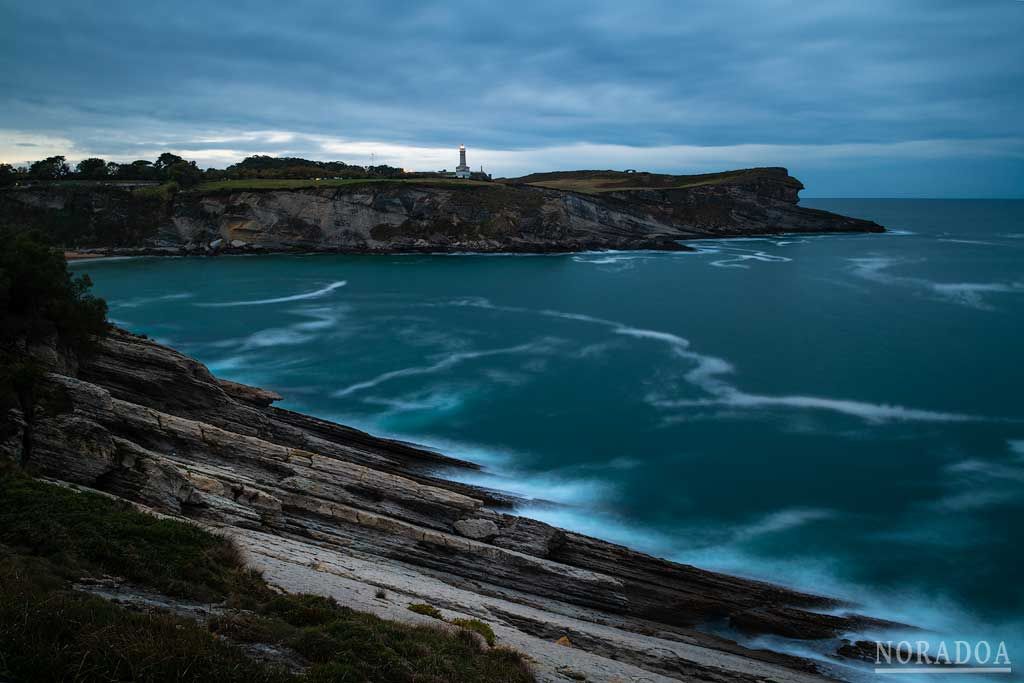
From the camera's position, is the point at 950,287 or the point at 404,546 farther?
the point at 950,287

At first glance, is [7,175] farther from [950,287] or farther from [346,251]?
[950,287]

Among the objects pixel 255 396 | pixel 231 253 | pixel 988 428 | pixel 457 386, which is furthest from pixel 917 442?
pixel 231 253

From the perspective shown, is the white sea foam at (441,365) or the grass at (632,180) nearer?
the white sea foam at (441,365)

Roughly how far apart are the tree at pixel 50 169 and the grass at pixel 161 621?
A: 3923 inches

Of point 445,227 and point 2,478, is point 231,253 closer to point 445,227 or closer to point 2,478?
point 445,227

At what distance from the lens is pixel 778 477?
21.6 meters

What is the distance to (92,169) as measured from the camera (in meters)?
91.0

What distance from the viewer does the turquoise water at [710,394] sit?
17812 millimetres

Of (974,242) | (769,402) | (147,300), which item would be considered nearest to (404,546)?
(769,402)

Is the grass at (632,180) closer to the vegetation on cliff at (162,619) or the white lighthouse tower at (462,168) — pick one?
the white lighthouse tower at (462,168)

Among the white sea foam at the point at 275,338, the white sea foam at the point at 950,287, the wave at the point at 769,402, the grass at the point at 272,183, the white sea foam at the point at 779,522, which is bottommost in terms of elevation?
the white sea foam at the point at 779,522

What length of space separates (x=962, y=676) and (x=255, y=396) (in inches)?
877

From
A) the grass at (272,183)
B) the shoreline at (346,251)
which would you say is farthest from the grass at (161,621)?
the grass at (272,183)

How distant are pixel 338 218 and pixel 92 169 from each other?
38.2 m
